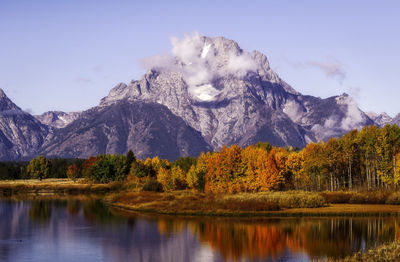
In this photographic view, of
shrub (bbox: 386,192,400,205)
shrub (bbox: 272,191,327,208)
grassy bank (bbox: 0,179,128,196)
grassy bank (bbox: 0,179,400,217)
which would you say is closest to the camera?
grassy bank (bbox: 0,179,400,217)

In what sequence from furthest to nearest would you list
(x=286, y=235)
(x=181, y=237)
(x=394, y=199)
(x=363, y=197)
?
1. (x=363, y=197)
2. (x=394, y=199)
3. (x=286, y=235)
4. (x=181, y=237)

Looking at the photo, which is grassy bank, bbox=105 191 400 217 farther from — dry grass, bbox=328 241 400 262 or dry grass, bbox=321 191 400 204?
dry grass, bbox=328 241 400 262

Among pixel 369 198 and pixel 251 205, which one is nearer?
pixel 251 205

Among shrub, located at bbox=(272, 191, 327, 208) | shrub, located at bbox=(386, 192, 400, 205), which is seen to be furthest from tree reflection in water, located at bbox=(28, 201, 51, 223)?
shrub, located at bbox=(386, 192, 400, 205)

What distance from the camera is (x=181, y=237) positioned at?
70188 millimetres

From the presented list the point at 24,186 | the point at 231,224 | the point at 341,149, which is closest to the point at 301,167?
the point at 341,149

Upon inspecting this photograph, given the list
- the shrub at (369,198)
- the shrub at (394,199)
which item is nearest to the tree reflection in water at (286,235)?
the shrub at (394,199)

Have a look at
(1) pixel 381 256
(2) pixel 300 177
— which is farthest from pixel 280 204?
(1) pixel 381 256

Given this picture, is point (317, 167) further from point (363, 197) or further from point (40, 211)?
point (40, 211)

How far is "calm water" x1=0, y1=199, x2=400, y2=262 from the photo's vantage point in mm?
57656

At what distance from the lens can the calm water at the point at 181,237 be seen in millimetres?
57656

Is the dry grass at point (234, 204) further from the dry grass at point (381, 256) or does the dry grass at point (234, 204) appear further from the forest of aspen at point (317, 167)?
the dry grass at point (381, 256)

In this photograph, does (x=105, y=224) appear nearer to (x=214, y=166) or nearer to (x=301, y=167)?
(x=214, y=166)

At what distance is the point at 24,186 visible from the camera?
18575 cm
